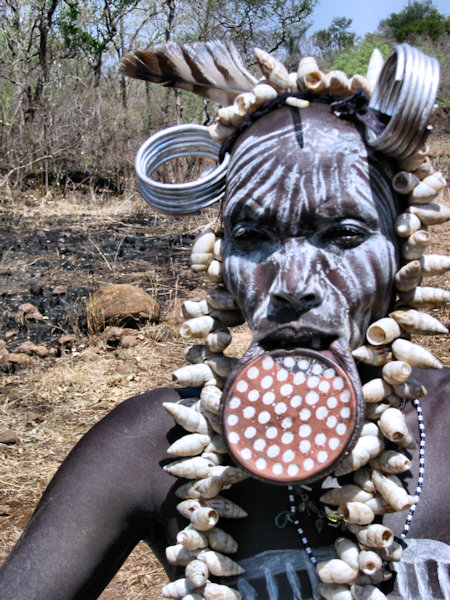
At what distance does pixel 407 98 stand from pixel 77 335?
13.7 feet

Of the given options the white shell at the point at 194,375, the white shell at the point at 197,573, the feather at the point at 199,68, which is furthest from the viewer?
the feather at the point at 199,68

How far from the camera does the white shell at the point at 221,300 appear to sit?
4.90 feet

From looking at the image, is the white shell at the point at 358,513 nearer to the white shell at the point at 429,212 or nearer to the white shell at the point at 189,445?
the white shell at the point at 189,445

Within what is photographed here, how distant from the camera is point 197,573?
1.36 metres

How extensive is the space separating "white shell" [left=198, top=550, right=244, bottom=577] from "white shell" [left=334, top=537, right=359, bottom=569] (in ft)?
0.65

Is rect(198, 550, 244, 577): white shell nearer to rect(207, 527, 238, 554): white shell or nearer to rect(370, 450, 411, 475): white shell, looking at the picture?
rect(207, 527, 238, 554): white shell

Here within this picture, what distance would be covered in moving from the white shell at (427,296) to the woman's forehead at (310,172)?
0.54 ft

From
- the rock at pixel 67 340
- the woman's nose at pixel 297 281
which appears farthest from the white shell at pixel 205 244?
the rock at pixel 67 340

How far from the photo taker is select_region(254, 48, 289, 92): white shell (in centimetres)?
141

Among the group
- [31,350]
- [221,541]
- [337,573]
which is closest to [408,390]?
[337,573]

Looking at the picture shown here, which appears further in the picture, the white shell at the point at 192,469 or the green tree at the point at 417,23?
the green tree at the point at 417,23

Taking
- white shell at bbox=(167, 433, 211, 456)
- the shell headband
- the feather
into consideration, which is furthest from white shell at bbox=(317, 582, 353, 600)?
the feather

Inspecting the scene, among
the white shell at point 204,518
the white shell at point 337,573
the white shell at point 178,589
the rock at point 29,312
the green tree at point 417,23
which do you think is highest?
the green tree at point 417,23

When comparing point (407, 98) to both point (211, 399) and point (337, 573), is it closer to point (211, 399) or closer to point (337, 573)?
point (211, 399)
